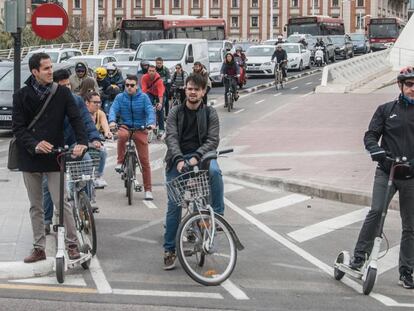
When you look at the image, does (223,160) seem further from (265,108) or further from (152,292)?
(265,108)

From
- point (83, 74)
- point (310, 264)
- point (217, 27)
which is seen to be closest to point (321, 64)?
point (217, 27)

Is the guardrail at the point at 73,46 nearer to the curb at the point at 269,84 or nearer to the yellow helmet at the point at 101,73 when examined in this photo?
the curb at the point at 269,84

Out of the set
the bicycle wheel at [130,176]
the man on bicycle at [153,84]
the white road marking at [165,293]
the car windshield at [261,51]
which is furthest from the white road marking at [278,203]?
the car windshield at [261,51]

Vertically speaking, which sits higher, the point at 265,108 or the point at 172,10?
the point at 172,10

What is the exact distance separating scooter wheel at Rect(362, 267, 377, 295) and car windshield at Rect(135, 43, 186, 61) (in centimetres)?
2498

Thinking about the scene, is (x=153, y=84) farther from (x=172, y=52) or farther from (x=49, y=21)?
(x=172, y=52)

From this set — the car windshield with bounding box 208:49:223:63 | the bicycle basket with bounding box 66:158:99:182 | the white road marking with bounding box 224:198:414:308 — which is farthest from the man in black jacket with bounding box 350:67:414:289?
the car windshield with bounding box 208:49:223:63

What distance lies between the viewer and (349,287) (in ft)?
27.3

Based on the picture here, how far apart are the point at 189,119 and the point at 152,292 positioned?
5.51 ft

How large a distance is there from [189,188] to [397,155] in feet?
5.87

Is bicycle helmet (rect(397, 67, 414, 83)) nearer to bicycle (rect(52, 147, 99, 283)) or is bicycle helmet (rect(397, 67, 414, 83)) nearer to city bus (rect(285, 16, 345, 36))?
bicycle (rect(52, 147, 99, 283))

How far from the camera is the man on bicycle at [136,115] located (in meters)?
12.9

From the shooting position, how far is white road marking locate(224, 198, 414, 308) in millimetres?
7856

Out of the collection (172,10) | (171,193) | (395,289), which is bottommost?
(395,289)
